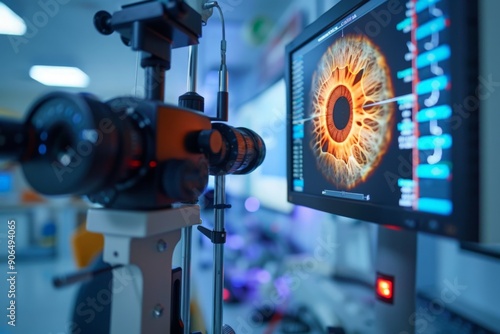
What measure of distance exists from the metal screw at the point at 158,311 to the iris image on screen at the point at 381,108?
36cm

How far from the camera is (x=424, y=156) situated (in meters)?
0.36

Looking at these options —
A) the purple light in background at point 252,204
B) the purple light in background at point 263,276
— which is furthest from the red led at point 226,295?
the purple light in background at point 252,204

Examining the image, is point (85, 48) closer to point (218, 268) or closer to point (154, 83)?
point (154, 83)

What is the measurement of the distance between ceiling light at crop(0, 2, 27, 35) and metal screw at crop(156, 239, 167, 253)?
90 centimetres

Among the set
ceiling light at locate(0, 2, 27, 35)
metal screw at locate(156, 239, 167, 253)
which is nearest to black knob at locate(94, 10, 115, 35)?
metal screw at locate(156, 239, 167, 253)

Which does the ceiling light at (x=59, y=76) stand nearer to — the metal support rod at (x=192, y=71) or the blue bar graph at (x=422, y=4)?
the metal support rod at (x=192, y=71)

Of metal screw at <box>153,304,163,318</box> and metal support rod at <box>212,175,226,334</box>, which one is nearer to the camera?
metal screw at <box>153,304,163,318</box>

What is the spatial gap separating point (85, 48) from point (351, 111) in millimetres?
1447

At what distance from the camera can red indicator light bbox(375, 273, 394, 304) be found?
1.80ft

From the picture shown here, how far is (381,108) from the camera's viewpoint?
436 mm

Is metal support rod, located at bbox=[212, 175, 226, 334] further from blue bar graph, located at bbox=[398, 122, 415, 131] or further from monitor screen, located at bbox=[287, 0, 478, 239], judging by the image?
blue bar graph, located at bbox=[398, 122, 415, 131]

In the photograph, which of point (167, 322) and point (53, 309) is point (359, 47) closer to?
point (167, 322)

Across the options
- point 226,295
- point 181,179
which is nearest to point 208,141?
point 181,179

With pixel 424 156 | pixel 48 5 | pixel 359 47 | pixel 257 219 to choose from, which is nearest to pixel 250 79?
pixel 257 219
